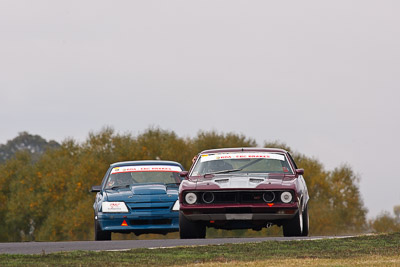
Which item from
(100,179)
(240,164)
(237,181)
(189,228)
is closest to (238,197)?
(237,181)

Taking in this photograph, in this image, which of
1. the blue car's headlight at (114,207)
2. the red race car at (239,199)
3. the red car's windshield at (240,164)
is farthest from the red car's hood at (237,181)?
the blue car's headlight at (114,207)

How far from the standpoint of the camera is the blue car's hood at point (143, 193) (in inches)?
811

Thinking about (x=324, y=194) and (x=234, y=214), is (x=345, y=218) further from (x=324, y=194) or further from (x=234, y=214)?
(x=234, y=214)

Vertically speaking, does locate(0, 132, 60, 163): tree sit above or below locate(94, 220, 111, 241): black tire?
above

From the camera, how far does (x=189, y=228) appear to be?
18453 mm

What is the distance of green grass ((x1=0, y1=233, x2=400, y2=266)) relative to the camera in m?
13.2

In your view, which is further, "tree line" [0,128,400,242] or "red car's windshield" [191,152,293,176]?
"tree line" [0,128,400,242]

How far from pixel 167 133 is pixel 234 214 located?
221 ft

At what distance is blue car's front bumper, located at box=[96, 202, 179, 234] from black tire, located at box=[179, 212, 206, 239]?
5.85 ft

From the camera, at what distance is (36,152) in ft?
584

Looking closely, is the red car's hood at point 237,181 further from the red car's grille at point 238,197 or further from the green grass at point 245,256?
the green grass at point 245,256

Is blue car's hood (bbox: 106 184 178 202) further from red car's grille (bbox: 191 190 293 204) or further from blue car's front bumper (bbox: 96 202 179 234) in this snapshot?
red car's grille (bbox: 191 190 293 204)

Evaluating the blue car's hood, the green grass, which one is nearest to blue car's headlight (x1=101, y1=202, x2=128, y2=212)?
the blue car's hood

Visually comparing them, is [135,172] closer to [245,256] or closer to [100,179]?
[245,256]
